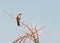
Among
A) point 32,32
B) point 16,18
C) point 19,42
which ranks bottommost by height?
point 19,42

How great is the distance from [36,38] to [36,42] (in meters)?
0.08

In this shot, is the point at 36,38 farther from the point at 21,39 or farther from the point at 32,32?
the point at 21,39

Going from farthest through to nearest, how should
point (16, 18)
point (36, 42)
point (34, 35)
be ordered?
point (16, 18) < point (34, 35) < point (36, 42)

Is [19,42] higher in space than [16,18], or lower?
lower

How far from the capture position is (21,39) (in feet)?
7.41

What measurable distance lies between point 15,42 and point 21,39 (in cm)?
14

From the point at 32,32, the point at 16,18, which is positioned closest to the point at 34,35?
the point at 32,32

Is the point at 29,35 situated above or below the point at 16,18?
below

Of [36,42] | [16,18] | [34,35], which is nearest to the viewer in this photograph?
[36,42]

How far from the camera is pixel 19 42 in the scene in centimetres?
219

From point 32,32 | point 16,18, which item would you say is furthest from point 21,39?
point 16,18

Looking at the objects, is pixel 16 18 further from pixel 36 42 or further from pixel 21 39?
pixel 36 42

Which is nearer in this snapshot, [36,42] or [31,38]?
[36,42]

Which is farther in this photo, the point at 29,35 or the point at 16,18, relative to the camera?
the point at 16,18
